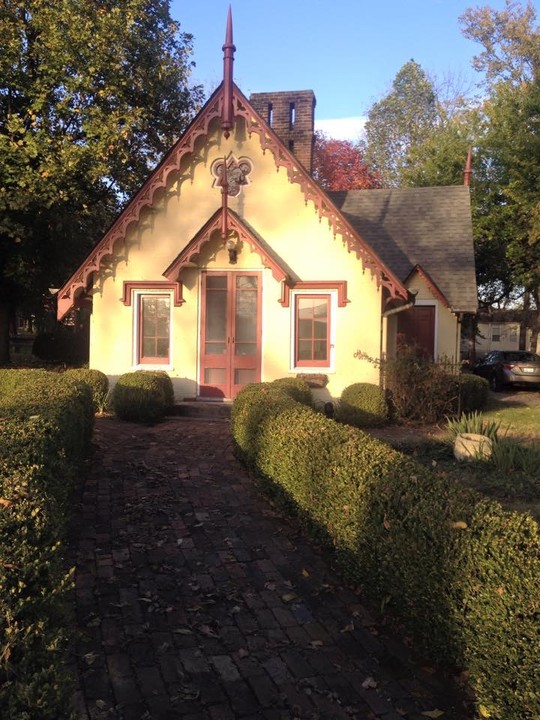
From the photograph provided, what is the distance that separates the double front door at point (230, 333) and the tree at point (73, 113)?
22.9 feet

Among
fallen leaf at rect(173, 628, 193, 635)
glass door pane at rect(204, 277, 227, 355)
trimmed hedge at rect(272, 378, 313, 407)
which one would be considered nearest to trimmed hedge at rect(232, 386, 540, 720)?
fallen leaf at rect(173, 628, 193, 635)

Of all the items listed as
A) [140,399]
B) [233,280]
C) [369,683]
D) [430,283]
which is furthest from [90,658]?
[430,283]

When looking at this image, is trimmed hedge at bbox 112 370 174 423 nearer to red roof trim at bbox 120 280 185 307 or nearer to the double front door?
the double front door

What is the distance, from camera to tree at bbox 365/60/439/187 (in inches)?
1759

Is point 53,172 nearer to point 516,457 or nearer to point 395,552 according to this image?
point 516,457

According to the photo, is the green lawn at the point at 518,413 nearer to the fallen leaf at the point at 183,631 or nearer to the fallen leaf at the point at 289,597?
the fallen leaf at the point at 289,597

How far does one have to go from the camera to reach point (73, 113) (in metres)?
18.6

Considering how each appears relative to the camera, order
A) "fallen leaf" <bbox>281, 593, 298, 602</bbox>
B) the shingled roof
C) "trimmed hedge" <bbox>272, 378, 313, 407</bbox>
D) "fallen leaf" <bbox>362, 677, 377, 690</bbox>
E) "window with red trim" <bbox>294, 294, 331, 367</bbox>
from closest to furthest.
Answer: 1. "fallen leaf" <bbox>362, 677, 377, 690</bbox>
2. "fallen leaf" <bbox>281, 593, 298, 602</bbox>
3. "trimmed hedge" <bbox>272, 378, 313, 407</bbox>
4. "window with red trim" <bbox>294, 294, 331, 367</bbox>
5. the shingled roof

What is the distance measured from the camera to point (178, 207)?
13672 mm

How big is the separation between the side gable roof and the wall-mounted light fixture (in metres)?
1.91

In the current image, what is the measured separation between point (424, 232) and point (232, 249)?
7852 millimetres

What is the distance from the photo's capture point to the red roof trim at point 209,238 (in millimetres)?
12703

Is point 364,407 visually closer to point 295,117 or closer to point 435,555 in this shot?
point 435,555

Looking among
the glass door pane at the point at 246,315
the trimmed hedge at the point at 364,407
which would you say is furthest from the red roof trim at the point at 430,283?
the glass door pane at the point at 246,315
